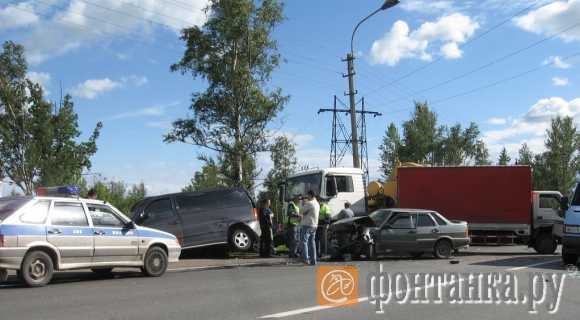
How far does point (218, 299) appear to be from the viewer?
9250 millimetres

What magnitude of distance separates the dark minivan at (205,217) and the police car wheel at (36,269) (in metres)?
5.59

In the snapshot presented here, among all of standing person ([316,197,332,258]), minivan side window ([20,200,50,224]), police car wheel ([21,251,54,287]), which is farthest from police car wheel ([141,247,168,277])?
standing person ([316,197,332,258])

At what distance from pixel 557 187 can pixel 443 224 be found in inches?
1858

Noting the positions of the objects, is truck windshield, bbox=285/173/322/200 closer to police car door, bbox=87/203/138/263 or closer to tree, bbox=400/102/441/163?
police car door, bbox=87/203/138/263

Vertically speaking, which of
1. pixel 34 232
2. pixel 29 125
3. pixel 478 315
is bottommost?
pixel 478 315

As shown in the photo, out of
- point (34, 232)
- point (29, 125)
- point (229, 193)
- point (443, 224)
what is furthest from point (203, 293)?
point (29, 125)

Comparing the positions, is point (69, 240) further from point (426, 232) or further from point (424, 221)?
point (424, 221)

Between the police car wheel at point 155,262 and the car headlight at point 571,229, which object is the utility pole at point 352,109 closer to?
the car headlight at point 571,229

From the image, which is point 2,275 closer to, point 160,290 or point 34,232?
point 34,232

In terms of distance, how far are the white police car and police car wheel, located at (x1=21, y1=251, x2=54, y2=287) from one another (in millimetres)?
11013

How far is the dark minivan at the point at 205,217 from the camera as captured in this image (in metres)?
16.8

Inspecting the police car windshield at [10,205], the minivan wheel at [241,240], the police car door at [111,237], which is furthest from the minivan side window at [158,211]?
the police car windshield at [10,205]

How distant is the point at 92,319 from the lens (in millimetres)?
7570

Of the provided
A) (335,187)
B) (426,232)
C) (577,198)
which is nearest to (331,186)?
(335,187)
